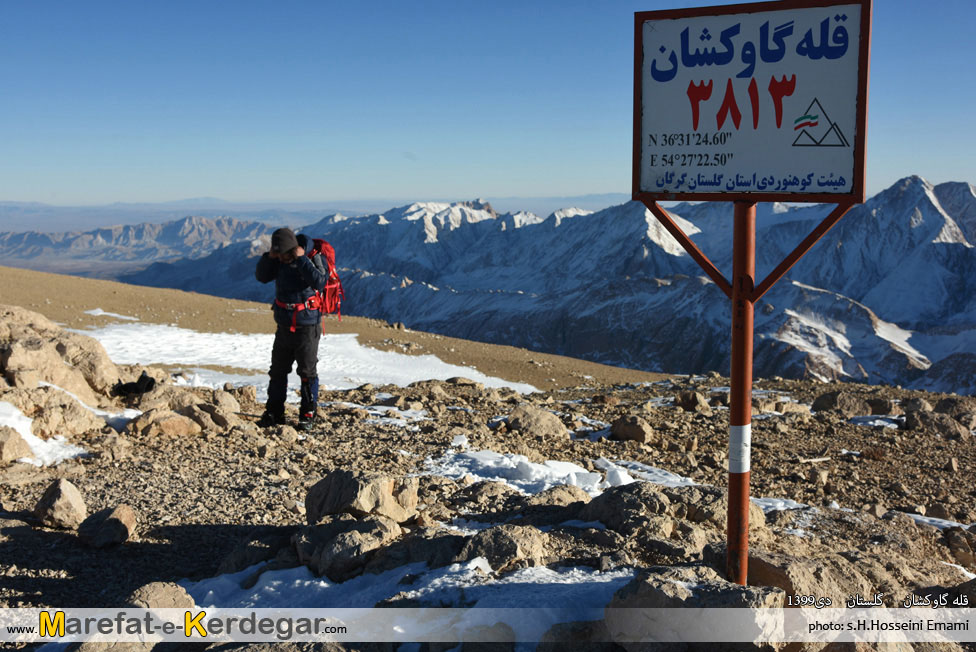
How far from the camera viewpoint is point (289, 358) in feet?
29.5

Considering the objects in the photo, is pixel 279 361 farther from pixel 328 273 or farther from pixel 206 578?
pixel 206 578

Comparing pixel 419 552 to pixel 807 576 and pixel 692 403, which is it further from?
pixel 692 403

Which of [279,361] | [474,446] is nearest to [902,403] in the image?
[474,446]

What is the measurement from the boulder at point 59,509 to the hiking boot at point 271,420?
3461mm

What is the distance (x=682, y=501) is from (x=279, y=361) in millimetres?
5425

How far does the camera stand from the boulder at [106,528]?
17.1ft

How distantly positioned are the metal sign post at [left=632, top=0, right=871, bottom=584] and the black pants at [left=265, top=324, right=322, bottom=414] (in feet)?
18.8

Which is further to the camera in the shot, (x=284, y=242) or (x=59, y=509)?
(x=284, y=242)

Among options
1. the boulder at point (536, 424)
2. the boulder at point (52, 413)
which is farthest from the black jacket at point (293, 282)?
the boulder at point (536, 424)

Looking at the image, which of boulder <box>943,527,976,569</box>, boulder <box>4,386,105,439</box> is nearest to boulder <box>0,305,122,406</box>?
boulder <box>4,386,105,439</box>

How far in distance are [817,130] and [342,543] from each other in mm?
3741

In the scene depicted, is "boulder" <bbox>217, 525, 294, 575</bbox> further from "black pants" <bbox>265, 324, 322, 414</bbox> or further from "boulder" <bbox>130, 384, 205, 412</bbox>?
"boulder" <bbox>130, 384, 205, 412</bbox>

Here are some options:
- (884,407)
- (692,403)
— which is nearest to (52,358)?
(692,403)

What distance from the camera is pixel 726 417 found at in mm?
11305
